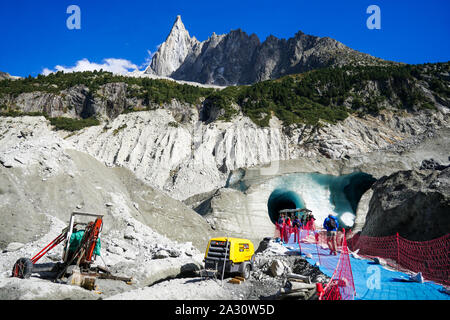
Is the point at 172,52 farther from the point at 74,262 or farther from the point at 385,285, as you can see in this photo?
the point at 385,285

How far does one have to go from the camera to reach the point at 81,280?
7.96 m

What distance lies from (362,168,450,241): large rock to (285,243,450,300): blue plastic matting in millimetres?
3462

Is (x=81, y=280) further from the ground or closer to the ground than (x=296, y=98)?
closer to the ground

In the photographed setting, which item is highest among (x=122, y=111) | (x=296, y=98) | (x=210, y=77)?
(x=210, y=77)

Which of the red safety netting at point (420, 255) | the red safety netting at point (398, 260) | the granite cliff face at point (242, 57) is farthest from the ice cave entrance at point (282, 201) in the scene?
the granite cliff face at point (242, 57)

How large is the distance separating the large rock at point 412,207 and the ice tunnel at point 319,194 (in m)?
12.7

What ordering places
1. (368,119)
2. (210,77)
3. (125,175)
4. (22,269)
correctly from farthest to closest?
(210,77)
(368,119)
(125,175)
(22,269)

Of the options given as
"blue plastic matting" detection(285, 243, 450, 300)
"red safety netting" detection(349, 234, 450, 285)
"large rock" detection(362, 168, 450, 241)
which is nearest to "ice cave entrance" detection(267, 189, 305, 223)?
"large rock" detection(362, 168, 450, 241)

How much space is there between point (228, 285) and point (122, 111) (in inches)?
1758

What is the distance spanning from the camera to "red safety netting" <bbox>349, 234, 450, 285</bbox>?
319 inches
